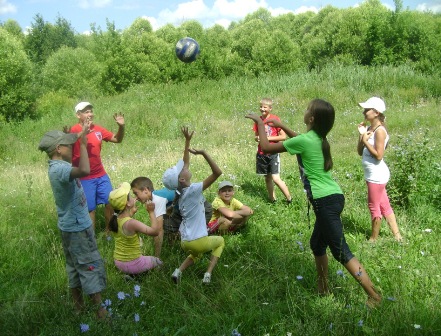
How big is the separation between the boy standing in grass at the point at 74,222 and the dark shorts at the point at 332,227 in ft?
6.40

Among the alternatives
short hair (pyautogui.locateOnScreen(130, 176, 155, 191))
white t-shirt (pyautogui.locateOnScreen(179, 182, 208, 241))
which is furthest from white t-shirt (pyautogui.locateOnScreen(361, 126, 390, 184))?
short hair (pyautogui.locateOnScreen(130, 176, 155, 191))

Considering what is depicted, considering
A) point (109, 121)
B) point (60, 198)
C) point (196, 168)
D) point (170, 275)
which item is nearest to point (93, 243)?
point (60, 198)

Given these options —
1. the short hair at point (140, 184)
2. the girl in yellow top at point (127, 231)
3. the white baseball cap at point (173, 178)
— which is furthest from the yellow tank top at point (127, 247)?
the white baseball cap at point (173, 178)

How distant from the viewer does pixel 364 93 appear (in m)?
17.9

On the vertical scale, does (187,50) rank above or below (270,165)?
above

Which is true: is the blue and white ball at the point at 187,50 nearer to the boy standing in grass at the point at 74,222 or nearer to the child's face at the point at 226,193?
the child's face at the point at 226,193

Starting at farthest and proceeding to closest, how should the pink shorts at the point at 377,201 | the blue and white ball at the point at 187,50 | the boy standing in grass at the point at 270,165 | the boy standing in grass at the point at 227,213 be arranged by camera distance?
the blue and white ball at the point at 187,50, the boy standing in grass at the point at 270,165, the boy standing in grass at the point at 227,213, the pink shorts at the point at 377,201

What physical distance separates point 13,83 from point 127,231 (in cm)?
2365

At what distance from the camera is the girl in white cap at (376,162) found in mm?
4934

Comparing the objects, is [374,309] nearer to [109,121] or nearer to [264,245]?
[264,245]

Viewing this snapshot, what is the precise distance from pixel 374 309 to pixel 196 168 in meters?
5.82

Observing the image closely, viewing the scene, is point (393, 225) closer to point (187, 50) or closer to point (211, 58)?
point (187, 50)

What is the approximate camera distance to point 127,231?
4207mm

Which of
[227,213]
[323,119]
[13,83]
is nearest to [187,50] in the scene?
[227,213]
